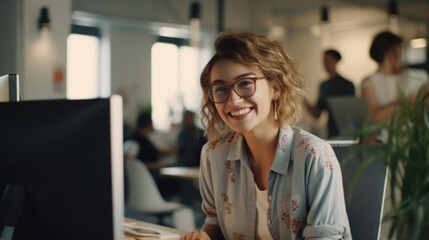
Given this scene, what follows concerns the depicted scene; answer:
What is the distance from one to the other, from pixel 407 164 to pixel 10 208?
0.82 m

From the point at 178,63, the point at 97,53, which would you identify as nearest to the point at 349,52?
the point at 178,63

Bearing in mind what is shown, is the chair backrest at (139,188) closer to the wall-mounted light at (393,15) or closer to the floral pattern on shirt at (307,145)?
the floral pattern on shirt at (307,145)

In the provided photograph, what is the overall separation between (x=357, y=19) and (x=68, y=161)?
33.5ft

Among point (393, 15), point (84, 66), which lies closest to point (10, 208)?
point (393, 15)

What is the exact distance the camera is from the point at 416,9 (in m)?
9.98

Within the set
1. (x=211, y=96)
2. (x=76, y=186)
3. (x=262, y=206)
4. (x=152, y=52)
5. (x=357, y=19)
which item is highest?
(x=357, y=19)

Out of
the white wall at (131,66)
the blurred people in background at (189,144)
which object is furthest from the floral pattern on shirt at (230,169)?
the white wall at (131,66)

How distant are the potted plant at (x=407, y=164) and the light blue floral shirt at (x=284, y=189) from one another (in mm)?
610

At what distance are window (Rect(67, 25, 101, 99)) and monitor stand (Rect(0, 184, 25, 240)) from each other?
302 inches

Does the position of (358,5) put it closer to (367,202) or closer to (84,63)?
(84,63)

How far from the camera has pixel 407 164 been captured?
98cm

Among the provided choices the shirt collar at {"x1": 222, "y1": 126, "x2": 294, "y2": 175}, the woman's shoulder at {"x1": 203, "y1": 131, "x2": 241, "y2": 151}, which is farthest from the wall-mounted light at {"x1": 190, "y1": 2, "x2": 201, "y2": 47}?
the shirt collar at {"x1": 222, "y1": 126, "x2": 294, "y2": 175}

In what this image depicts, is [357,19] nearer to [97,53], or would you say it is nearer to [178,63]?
[178,63]

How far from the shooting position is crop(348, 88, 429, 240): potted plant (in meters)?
0.96
